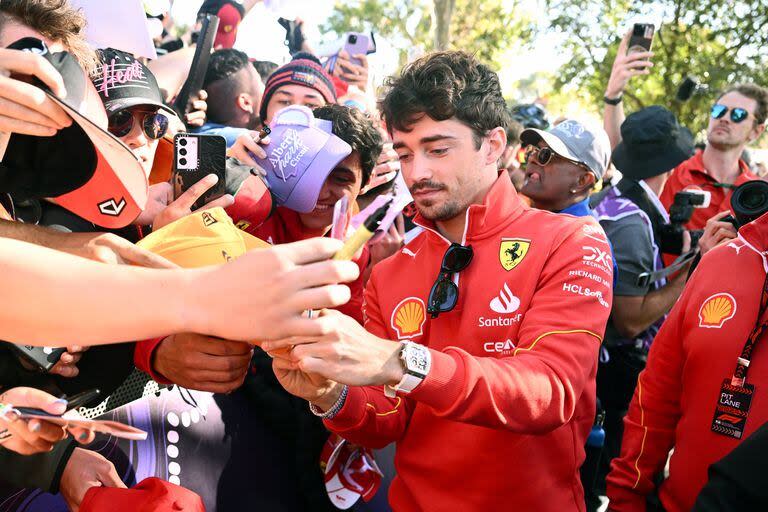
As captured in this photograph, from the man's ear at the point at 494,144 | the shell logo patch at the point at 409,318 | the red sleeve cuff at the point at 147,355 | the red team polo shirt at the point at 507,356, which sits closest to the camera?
the red team polo shirt at the point at 507,356

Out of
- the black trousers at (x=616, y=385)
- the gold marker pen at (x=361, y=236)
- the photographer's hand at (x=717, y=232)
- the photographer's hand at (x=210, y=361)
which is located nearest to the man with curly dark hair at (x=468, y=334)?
the photographer's hand at (x=210, y=361)

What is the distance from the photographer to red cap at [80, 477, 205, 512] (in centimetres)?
194

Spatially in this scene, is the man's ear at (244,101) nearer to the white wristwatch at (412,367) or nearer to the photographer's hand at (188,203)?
the photographer's hand at (188,203)

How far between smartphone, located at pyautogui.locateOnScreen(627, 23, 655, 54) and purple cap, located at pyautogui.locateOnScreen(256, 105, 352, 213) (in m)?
3.27

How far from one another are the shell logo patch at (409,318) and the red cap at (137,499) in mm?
981

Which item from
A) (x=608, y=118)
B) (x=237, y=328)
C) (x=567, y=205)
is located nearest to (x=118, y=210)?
(x=237, y=328)

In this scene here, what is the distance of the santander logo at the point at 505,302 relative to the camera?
2.40 m

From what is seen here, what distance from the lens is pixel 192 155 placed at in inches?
101

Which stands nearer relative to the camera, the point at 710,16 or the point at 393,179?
the point at 393,179

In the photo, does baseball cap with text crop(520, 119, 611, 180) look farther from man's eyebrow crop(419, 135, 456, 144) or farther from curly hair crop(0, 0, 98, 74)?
curly hair crop(0, 0, 98, 74)

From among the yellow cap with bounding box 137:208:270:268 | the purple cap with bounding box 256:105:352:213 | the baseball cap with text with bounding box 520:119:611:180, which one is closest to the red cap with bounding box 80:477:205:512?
the yellow cap with bounding box 137:208:270:268

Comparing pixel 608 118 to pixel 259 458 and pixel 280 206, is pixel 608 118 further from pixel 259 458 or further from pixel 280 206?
pixel 259 458

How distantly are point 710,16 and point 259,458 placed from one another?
13.7 m

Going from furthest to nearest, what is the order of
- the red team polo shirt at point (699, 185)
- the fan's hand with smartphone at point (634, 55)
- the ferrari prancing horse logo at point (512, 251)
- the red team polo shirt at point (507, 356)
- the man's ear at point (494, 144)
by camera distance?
the red team polo shirt at point (699, 185) → the fan's hand with smartphone at point (634, 55) → the man's ear at point (494, 144) → the ferrari prancing horse logo at point (512, 251) → the red team polo shirt at point (507, 356)
